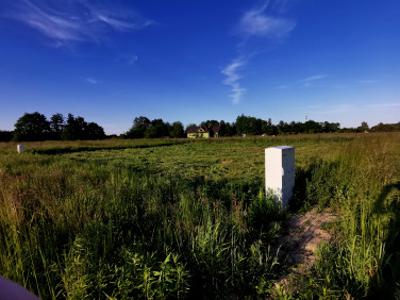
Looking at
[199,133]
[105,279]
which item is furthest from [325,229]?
[199,133]

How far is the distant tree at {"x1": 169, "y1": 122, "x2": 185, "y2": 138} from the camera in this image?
89125 millimetres

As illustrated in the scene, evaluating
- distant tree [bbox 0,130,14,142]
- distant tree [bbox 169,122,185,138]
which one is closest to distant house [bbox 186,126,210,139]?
distant tree [bbox 169,122,185,138]

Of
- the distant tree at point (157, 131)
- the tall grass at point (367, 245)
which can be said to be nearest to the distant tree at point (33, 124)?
the distant tree at point (157, 131)

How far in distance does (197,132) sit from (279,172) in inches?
3576

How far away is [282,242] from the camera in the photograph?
317cm

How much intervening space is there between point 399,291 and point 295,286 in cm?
74

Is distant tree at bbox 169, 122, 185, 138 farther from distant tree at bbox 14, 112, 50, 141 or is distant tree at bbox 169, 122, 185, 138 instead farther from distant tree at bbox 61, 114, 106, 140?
distant tree at bbox 14, 112, 50, 141

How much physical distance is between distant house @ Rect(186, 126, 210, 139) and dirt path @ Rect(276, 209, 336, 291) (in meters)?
86.7

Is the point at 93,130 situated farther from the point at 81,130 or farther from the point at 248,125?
the point at 248,125

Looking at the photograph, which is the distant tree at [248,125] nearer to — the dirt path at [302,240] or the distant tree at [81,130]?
the distant tree at [81,130]

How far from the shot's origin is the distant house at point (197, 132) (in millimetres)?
91625

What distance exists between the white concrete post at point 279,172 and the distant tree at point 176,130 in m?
84.9

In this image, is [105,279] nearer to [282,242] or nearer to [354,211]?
[282,242]

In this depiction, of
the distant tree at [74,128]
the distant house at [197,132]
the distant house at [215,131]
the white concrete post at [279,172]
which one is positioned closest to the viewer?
the white concrete post at [279,172]
